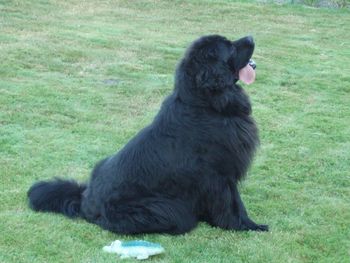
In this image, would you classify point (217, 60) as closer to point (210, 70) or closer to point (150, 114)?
point (210, 70)

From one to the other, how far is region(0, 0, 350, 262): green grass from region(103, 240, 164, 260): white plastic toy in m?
0.07

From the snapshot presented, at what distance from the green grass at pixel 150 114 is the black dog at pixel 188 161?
144 mm

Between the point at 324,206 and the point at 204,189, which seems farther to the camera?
the point at 324,206

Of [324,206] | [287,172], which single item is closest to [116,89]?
[287,172]

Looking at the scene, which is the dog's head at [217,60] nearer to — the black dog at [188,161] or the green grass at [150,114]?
the black dog at [188,161]

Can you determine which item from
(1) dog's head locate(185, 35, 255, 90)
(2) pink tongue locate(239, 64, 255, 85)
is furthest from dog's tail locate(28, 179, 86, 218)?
(2) pink tongue locate(239, 64, 255, 85)

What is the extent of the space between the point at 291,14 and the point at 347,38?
293 cm

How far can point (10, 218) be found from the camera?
483 cm

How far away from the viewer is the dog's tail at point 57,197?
500 cm

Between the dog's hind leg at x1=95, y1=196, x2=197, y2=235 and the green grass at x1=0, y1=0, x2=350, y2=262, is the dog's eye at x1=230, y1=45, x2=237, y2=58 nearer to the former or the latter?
the dog's hind leg at x1=95, y1=196, x2=197, y2=235

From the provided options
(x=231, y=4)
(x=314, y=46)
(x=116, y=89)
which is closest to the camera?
(x=116, y=89)

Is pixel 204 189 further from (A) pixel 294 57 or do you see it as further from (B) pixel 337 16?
(B) pixel 337 16

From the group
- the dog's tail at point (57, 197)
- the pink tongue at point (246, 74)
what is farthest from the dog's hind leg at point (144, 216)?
the pink tongue at point (246, 74)

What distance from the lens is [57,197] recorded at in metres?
5.06
